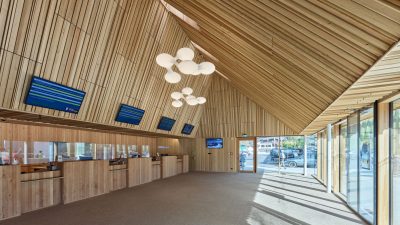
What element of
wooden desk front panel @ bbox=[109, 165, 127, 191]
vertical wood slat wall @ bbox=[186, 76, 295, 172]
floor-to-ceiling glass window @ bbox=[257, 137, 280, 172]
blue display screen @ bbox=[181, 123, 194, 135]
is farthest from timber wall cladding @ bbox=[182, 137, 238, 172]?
wooden desk front panel @ bbox=[109, 165, 127, 191]

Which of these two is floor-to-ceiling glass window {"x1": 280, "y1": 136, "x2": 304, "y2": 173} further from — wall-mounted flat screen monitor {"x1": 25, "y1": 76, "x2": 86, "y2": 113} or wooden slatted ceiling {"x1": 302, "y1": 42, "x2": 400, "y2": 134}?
wall-mounted flat screen monitor {"x1": 25, "y1": 76, "x2": 86, "y2": 113}

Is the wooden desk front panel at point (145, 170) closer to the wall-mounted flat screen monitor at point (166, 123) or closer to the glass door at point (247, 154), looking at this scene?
the wall-mounted flat screen monitor at point (166, 123)

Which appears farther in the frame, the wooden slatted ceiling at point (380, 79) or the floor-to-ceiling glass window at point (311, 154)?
the floor-to-ceiling glass window at point (311, 154)

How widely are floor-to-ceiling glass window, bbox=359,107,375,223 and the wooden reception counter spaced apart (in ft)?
28.3

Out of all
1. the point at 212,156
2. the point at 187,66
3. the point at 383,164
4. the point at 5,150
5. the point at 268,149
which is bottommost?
the point at 212,156

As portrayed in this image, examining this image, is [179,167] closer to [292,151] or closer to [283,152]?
[283,152]

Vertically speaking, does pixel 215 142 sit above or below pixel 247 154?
above

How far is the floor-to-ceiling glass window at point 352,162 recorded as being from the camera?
7355 mm

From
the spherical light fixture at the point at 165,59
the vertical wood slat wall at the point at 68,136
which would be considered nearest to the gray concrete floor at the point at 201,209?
the vertical wood slat wall at the point at 68,136

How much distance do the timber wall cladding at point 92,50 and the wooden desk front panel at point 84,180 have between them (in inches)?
66.7

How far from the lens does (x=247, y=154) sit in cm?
1772

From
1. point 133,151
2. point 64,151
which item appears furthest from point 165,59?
point 133,151

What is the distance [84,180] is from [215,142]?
411 inches

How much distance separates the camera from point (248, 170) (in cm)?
1741
